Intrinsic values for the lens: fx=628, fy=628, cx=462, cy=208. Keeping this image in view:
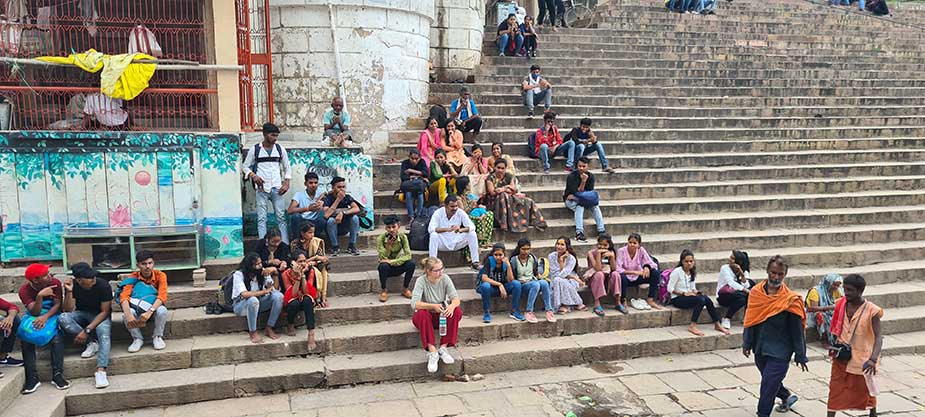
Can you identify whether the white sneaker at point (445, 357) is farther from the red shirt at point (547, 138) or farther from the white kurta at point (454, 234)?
the red shirt at point (547, 138)

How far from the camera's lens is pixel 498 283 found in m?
6.94

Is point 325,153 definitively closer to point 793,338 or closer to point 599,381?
point 599,381

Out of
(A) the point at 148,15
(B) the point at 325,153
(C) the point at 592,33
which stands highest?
(C) the point at 592,33

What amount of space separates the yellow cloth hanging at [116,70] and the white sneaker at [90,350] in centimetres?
277

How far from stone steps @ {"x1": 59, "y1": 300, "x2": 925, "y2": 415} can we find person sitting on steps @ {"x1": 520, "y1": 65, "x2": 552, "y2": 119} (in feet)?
18.2

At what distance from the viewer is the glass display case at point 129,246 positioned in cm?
693

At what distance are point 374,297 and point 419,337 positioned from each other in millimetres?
871

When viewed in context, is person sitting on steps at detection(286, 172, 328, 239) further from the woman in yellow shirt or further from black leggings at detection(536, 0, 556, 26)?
black leggings at detection(536, 0, 556, 26)

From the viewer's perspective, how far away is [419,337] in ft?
22.0

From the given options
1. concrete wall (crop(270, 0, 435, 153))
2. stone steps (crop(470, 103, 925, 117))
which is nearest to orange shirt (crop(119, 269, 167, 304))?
concrete wall (crop(270, 0, 435, 153))

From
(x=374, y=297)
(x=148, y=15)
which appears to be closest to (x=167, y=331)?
(x=374, y=297)

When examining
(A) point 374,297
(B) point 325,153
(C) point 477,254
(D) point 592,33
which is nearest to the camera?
(A) point 374,297

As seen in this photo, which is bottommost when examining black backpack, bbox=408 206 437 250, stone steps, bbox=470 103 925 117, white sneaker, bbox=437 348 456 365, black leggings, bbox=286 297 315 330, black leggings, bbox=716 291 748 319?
white sneaker, bbox=437 348 456 365

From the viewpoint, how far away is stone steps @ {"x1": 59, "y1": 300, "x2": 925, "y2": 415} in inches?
222
